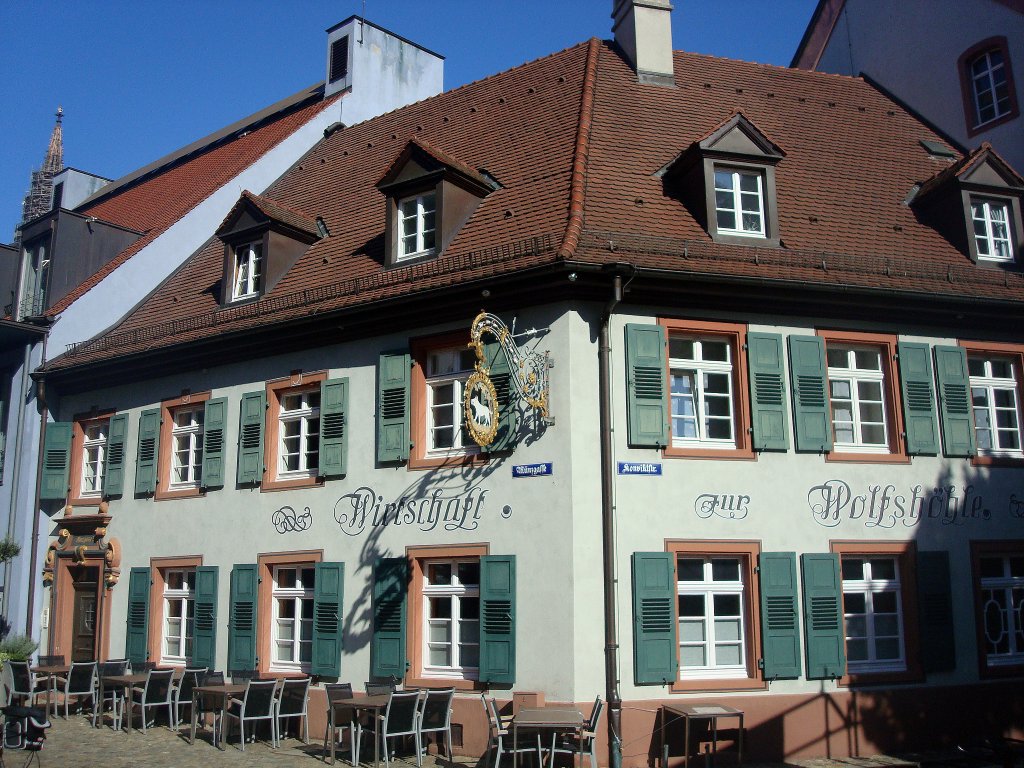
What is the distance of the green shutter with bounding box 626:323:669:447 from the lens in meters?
11.6

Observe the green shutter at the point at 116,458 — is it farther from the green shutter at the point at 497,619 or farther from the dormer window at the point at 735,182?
the dormer window at the point at 735,182

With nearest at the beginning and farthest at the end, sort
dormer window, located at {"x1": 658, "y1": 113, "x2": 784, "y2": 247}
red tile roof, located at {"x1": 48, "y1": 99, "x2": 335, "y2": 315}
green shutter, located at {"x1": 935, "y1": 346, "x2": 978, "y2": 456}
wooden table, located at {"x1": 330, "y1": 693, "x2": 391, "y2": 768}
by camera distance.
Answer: wooden table, located at {"x1": 330, "y1": 693, "x2": 391, "y2": 768}, green shutter, located at {"x1": 935, "y1": 346, "x2": 978, "y2": 456}, dormer window, located at {"x1": 658, "y1": 113, "x2": 784, "y2": 247}, red tile roof, located at {"x1": 48, "y1": 99, "x2": 335, "y2": 315}

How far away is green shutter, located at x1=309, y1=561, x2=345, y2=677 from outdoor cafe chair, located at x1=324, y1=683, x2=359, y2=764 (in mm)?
367

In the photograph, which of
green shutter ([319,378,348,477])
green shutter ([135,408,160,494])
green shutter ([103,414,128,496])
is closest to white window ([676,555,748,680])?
green shutter ([319,378,348,477])

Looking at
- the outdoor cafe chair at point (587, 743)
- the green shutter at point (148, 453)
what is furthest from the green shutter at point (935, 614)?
the green shutter at point (148, 453)

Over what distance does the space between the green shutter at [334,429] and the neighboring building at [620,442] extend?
4 centimetres

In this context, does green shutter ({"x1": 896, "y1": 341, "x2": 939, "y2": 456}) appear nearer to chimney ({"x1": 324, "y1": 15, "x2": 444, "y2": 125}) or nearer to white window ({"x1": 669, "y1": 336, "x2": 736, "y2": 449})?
white window ({"x1": 669, "y1": 336, "x2": 736, "y2": 449})

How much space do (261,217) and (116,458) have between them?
4.51m

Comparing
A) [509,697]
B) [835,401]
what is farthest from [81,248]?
[835,401]

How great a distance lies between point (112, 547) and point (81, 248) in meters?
6.09

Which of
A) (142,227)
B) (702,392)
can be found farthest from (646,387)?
(142,227)

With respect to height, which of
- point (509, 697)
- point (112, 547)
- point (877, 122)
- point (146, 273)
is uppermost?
point (877, 122)

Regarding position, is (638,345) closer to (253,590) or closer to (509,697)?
(509,697)

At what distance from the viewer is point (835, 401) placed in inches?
499
